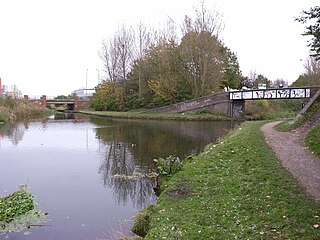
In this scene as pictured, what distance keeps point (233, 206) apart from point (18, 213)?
4.78 metres

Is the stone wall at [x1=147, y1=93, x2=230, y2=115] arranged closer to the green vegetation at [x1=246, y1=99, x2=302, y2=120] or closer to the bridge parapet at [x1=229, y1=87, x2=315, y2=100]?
the bridge parapet at [x1=229, y1=87, x2=315, y2=100]

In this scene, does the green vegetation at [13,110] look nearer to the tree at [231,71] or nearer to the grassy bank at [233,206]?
the tree at [231,71]

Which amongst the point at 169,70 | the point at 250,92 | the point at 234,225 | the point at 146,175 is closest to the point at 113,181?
the point at 146,175

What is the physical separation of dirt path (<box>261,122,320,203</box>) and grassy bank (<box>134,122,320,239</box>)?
260mm

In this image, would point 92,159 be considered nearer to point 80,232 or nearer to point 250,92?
point 80,232

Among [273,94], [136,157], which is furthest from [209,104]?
[136,157]

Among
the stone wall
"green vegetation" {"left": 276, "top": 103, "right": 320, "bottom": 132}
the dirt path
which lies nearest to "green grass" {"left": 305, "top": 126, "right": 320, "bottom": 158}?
the dirt path

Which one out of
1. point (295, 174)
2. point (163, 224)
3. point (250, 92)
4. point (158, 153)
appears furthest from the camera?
point (250, 92)

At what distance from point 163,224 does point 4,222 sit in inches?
138

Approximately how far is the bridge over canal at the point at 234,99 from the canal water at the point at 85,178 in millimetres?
17885

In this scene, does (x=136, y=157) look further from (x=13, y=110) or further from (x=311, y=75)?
(x=311, y=75)

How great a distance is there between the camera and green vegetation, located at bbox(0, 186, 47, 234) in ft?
23.5

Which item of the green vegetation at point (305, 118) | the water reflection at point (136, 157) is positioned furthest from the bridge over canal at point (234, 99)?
the water reflection at point (136, 157)

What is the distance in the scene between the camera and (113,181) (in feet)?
36.6
